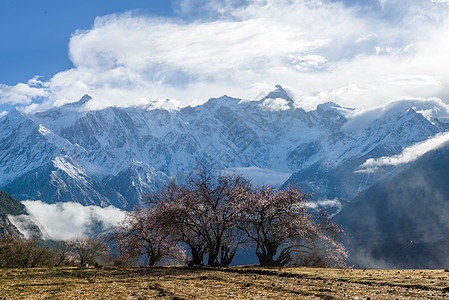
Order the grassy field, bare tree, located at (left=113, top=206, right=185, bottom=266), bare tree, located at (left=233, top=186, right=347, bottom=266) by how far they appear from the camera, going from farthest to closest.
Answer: bare tree, located at (left=113, top=206, right=185, bottom=266) → bare tree, located at (left=233, top=186, right=347, bottom=266) → the grassy field

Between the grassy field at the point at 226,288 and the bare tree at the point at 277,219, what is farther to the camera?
the bare tree at the point at 277,219

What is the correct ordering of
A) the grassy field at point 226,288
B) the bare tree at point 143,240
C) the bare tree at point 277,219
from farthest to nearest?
the bare tree at point 143,240, the bare tree at point 277,219, the grassy field at point 226,288

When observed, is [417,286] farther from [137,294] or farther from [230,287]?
[137,294]

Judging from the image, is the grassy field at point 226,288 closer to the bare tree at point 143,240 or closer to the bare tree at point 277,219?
the bare tree at point 277,219

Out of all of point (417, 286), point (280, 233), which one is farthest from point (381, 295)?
point (280, 233)

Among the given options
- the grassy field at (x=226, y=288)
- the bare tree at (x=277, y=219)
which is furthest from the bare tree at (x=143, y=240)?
the grassy field at (x=226, y=288)

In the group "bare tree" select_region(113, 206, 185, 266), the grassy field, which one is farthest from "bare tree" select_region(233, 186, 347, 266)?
the grassy field

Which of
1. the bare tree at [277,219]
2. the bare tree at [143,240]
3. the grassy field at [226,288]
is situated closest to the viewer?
the grassy field at [226,288]

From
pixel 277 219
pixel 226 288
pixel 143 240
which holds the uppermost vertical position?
pixel 277 219

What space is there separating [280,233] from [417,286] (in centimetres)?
2579

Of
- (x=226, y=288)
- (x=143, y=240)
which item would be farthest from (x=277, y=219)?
(x=226, y=288)

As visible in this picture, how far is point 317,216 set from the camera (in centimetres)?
5053

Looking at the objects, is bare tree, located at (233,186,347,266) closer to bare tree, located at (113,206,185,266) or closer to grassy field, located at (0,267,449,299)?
bare tree, located at (113,206,185,266)

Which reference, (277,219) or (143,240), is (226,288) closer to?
(277,219)
